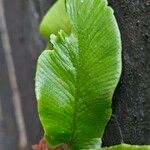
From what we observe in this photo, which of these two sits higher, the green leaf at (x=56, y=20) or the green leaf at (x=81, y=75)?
the green leaf at (x=56, y=20)

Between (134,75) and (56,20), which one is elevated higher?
(56,20)

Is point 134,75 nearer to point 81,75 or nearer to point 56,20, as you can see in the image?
point 81,75

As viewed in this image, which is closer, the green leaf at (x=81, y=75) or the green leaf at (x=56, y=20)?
the green leaf at (x=81, y=75)

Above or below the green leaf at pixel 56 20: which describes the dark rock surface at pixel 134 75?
below

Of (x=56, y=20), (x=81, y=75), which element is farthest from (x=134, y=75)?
(x=56, y=20)

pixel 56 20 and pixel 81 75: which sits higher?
pixel 56 20

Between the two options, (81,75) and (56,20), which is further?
(56,20)
